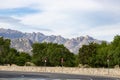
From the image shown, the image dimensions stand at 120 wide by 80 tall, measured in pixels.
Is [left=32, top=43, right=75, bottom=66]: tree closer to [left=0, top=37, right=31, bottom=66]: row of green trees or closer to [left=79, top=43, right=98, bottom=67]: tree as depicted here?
A: [left=0, top=37, right=31, bottom=66]: row of green trees

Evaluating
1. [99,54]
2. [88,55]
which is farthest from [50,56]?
[99,54]

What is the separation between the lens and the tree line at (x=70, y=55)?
421 ft

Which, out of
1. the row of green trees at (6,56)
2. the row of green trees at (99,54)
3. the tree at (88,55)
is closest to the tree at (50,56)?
the row of green trees at (6,56)

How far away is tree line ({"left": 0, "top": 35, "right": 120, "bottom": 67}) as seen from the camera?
421 feet

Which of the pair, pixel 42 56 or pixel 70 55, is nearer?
pixel 42 56

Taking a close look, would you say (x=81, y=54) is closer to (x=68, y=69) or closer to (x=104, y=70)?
(x=68, y=69)

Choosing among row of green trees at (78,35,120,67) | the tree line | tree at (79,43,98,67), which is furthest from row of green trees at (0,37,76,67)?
row of green trees at (78,35,120,67)

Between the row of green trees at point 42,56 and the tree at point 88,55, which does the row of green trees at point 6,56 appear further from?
the tree at point 88,55

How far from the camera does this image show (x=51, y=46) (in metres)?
→ 169

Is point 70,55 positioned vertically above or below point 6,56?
above

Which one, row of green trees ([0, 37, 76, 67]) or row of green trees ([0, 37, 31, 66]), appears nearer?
row of green trees ([0, 37, 76, 67])

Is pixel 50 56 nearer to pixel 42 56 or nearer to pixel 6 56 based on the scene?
pixel 42 56

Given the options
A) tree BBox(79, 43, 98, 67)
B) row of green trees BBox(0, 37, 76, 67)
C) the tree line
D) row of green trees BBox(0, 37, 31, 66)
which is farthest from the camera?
row of green trees BBox(0, 37, 31, 66)

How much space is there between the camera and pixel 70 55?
162 meters
